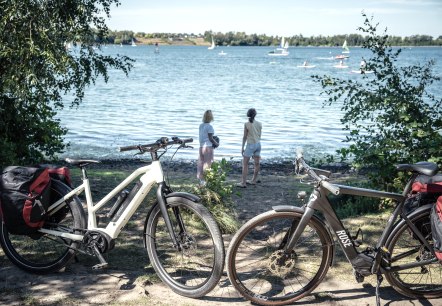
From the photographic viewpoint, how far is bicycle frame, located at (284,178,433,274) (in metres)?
4.57

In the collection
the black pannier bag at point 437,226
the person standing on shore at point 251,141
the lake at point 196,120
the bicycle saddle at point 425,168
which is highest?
the bicycle saddle at point 425,168

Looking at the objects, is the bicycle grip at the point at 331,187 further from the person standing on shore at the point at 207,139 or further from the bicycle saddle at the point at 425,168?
the person standing on shore at the point at 207,139

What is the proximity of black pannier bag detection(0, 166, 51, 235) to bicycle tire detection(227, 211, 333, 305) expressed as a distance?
6.40 feet

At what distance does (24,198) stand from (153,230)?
1.28 meters

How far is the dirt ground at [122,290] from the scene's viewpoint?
4773 mm

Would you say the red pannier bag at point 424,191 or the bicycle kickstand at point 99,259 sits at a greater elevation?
the red pannier bag at point 424,191

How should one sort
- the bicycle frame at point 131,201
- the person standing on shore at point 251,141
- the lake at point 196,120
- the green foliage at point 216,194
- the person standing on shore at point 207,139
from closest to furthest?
the bicycle frame at point 131,201 < the green foliage at point 216,194 < the person standing on shore at point 207,139 < the person standing on shore at point 251,141 < the lake at point 196,120

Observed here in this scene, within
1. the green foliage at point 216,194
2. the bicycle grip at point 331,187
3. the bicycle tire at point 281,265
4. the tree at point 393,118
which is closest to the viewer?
the bicycle grip at point 331,187

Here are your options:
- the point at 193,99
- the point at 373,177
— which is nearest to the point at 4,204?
the point at 373,177

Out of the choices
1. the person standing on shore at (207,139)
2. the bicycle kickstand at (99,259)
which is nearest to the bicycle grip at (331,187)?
the bicycle kickstand at (99,259)

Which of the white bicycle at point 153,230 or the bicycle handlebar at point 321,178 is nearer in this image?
the bicycle handlebar at point 321,178

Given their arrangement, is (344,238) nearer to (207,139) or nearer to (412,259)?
(412,259)

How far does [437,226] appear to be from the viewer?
4387 millimetres

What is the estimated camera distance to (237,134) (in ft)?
79.6
